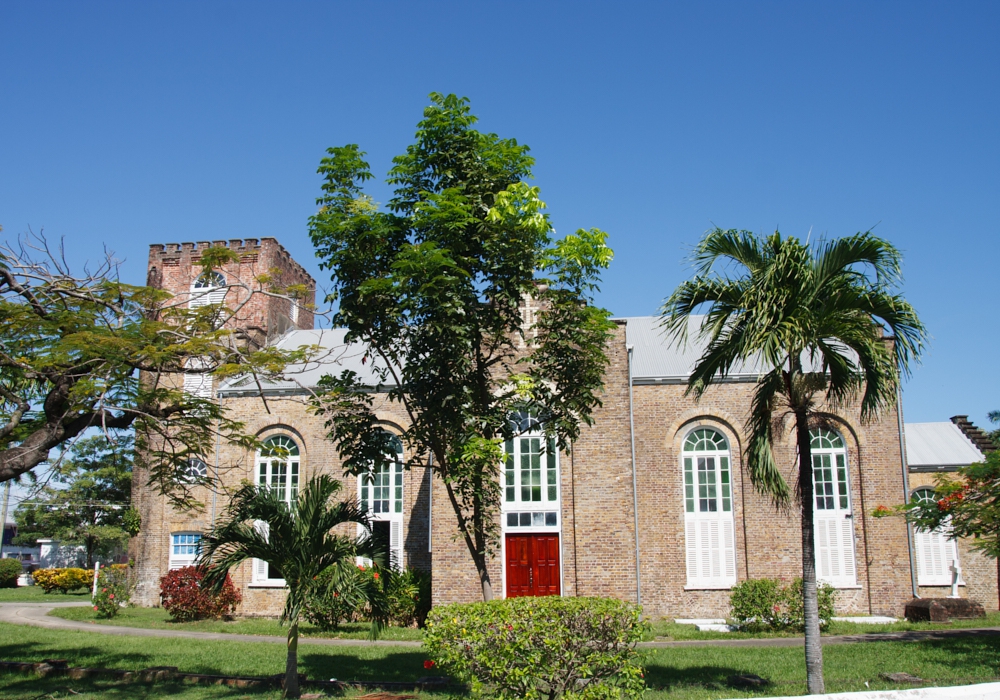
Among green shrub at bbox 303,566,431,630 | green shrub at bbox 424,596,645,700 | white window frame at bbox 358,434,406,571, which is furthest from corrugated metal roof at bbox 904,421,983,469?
green shrub at bbox 424,596,645,700

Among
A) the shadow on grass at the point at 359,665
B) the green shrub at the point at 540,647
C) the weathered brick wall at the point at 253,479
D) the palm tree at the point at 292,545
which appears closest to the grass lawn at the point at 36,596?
the weathered brick wall at the point at 253,479

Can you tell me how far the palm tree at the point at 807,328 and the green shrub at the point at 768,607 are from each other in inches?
323

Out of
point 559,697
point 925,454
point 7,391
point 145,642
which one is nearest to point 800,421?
point 559,697

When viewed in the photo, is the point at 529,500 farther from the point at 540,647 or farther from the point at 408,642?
the point at 540,647

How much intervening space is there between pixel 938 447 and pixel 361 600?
70.1 ft

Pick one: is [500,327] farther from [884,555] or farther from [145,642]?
[884,555]

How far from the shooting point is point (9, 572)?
35.6m

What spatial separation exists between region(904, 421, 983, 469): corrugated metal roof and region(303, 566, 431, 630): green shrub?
1503 cm

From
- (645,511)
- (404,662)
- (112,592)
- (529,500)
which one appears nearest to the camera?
(404,662)

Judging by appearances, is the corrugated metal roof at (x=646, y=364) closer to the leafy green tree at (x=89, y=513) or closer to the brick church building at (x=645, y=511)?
the brick church building at (x=645, y=511)

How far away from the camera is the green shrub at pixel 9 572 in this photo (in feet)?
116

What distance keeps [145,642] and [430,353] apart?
36.5 ft

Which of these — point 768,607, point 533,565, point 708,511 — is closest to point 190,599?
point 533,565

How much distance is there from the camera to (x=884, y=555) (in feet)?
68.3
